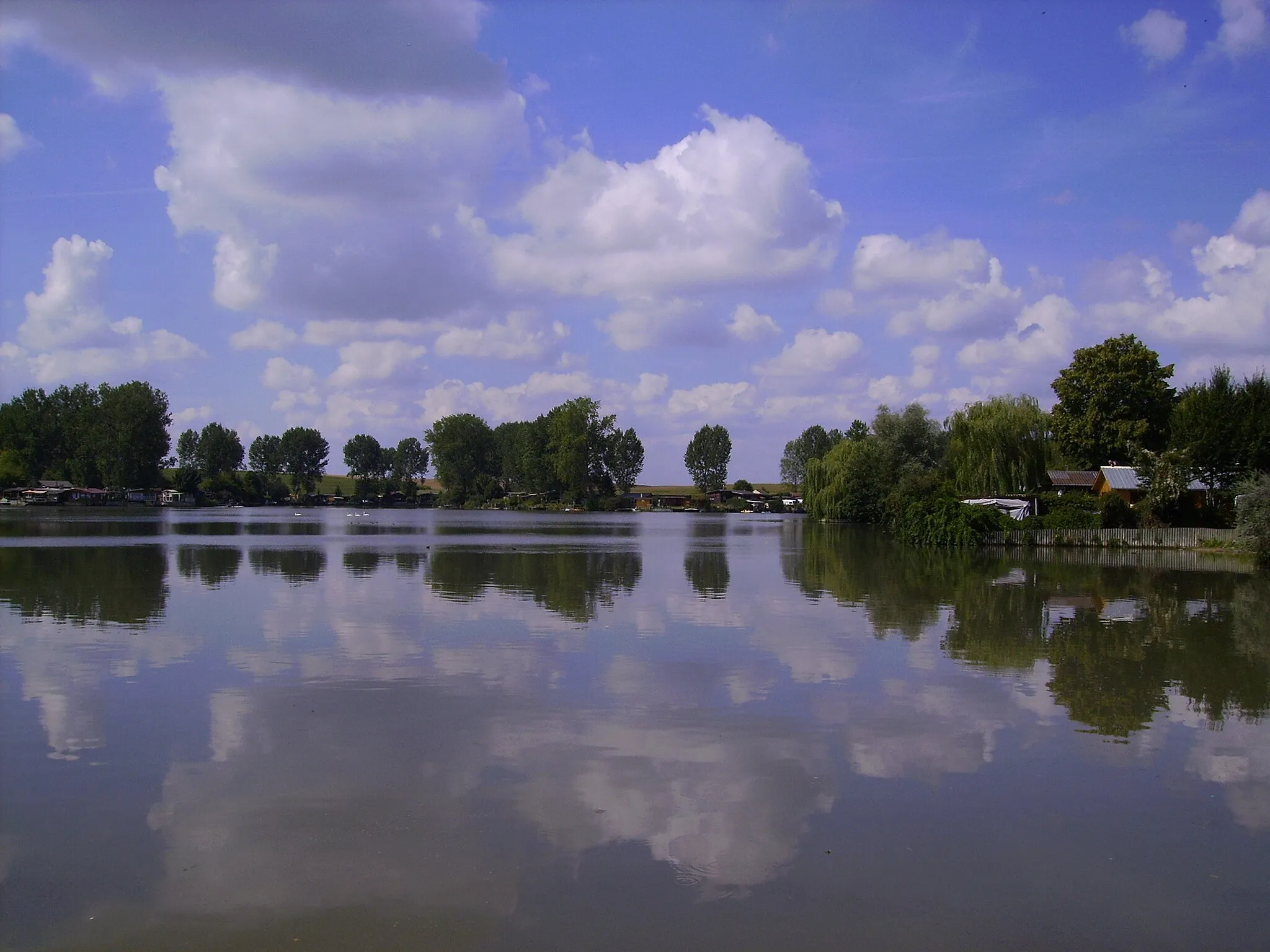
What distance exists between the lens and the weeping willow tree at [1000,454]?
2088 inches

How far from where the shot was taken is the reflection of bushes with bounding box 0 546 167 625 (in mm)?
17906

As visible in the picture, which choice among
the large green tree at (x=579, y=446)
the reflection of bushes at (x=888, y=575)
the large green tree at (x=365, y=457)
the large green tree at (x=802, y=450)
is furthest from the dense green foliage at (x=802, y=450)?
the reflection of bushes at (x=888, y=575)

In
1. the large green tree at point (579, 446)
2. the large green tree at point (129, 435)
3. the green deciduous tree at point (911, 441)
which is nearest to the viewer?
the green deciduous tree at point (911, 441)

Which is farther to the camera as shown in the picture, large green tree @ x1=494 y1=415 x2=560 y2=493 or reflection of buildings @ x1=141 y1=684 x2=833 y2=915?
large green tree @ x1=494 y1=415 x2=560 y2=493

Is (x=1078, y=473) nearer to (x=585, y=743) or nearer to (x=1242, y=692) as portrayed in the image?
(x=1242, y=692)

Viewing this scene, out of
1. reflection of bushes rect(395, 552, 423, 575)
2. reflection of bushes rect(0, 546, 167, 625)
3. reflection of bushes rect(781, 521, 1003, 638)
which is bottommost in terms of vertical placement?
reflection of bushes rect(781, 521, 1003, 638)

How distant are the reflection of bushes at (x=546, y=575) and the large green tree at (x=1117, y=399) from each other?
28.9 m

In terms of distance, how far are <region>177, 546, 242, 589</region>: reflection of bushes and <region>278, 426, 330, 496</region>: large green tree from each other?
5366 inches

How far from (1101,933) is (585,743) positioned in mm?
4894

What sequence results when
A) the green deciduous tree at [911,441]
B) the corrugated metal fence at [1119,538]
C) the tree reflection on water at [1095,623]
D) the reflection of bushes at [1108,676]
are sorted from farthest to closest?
the green deciduous tree at [911,441] < the corrugated metal fence at [1119,538] < the tree reflection on water at [1095,623] < the reflection of bushes at [1108,676]

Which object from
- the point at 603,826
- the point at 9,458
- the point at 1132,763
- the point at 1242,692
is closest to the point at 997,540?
the point at 1242,692

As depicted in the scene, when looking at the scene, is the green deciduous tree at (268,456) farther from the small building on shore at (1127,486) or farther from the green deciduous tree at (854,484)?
the small building on shore at (1127,486)

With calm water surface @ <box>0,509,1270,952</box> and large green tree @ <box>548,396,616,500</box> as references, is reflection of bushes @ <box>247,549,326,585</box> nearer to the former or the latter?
calm water surface @ <box>0,509,1270,952</box>

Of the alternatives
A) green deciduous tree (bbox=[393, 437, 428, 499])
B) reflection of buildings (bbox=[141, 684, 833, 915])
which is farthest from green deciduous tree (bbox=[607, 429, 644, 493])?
reflection of buildings (bbox=[141, 684, 833, 915])
